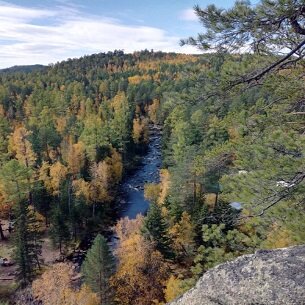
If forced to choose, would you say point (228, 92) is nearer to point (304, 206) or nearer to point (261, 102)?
point (261, 102)

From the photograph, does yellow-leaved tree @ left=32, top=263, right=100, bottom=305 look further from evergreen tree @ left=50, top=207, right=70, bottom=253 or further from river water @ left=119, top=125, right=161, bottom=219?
river water @ left=119, top=125, right=161, bottom=219

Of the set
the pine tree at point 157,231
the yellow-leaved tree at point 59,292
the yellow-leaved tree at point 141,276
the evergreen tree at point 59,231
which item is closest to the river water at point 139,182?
the evergreen tree at point 59,231

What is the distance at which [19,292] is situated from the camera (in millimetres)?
33438

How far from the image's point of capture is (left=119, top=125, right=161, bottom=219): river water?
164 feet

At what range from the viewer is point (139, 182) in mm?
59281

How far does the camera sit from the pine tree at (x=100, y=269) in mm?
28078

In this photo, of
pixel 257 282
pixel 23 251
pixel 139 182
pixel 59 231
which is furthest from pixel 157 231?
pixel 139 182

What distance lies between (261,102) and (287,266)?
6847mm

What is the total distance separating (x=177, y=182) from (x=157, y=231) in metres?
9.16

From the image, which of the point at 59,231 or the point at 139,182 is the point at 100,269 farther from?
the point at 139,182

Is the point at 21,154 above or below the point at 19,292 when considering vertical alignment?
above

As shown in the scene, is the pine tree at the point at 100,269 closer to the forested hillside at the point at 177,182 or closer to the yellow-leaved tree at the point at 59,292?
the forested hillside at the point at 177,182

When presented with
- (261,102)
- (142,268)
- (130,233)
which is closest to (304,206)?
(261,102)

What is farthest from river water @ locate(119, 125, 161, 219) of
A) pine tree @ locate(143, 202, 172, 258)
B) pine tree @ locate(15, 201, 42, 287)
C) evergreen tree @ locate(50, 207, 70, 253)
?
pine tree @ locate(143, 202, 172, 258)
